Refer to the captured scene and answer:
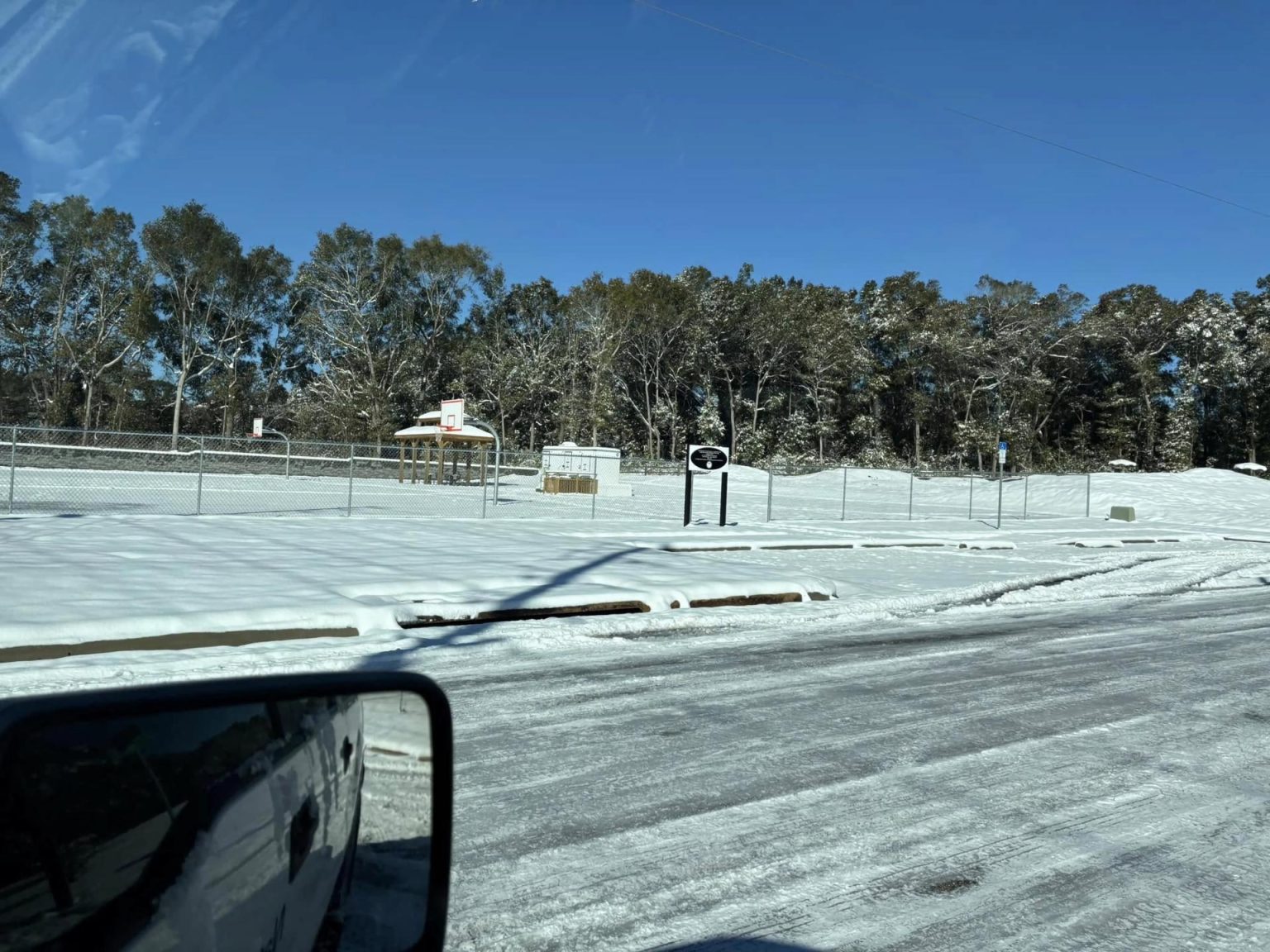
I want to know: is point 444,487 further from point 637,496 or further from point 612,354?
point 612,354

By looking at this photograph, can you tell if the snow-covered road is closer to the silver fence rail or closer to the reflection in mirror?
the reflection in mirror

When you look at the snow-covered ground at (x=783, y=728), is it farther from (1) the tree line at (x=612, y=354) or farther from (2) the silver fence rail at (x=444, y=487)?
(1) the tree line at (x=612, y=354)

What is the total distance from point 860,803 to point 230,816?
3551 millimetres

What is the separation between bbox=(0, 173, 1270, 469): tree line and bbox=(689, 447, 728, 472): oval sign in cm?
3419

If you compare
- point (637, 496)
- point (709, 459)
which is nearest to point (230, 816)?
point (709, 459)

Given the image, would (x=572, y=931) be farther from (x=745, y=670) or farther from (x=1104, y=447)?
(x=1104, y=447)

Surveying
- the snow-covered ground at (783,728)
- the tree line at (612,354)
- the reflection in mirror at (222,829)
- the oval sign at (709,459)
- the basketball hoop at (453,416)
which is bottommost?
the snow-covered ground at (783,728)

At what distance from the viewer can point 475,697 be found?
619 centimetres

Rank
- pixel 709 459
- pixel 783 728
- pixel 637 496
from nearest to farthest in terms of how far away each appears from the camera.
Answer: pixel 783 728 < pixel 709 459 < pixel 637 496

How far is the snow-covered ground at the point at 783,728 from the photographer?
10.9ft

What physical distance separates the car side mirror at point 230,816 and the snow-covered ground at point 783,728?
9 centimetres

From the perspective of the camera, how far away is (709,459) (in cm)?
2094

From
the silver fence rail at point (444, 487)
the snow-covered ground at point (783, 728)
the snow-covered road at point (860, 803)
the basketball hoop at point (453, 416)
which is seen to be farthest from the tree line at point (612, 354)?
the snow-covered road at point (860, 803)

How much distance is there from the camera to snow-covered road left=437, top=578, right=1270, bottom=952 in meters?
3.23
